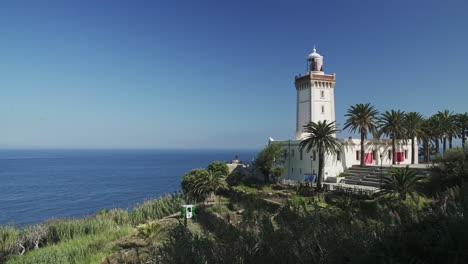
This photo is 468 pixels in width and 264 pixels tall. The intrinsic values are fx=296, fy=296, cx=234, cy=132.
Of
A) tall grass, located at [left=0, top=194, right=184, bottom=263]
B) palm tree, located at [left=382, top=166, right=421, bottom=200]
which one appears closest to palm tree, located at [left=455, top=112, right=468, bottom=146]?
palm tree, located at [left=382, top=166, right=421, bottom=200]

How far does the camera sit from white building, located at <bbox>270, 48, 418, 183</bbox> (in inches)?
1449

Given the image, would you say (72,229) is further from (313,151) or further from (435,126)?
(435,126)

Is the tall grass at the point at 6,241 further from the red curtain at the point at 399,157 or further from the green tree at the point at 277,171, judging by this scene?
the red curtain at the point at 399,157

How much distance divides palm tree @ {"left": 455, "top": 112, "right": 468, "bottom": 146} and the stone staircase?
15306 millimetres

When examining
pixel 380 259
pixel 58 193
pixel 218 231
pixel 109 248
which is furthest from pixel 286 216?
pixel 58 193

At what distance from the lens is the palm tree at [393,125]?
35.2 metres

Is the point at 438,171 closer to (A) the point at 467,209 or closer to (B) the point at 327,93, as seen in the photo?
(B) the point at 327,93

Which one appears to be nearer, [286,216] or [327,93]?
[286,216]

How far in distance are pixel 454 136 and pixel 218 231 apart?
46477 millimetres

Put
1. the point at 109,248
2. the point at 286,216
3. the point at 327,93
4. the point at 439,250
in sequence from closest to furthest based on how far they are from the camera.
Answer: the point at 439,250 → the point at 286,216 → the point at 109,248 → the point at 327,93

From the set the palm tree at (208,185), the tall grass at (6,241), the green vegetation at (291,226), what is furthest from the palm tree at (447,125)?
the tall grass at (6,241)

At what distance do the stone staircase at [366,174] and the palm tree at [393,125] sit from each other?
4676 millimetres

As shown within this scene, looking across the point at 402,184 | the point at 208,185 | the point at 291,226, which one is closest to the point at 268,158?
the point at 208,185

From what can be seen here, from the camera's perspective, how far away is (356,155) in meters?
37.9
